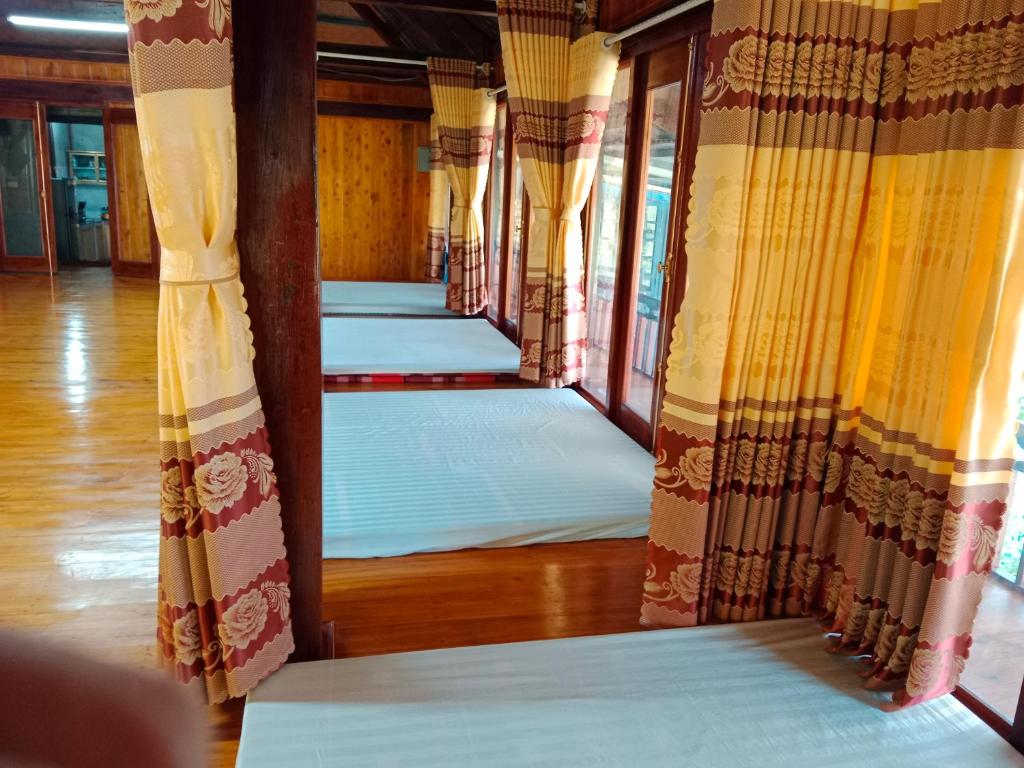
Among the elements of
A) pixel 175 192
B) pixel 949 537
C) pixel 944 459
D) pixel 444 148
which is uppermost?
pixel 444 148

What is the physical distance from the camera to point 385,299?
8039 mm

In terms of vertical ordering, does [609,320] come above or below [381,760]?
above

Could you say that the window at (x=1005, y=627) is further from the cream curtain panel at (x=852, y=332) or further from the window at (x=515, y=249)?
the window at (x=515, y=249)

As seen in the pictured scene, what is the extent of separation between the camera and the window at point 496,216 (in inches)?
289

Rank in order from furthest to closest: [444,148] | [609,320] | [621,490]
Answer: [444,148] → [609,320] → [621,490]

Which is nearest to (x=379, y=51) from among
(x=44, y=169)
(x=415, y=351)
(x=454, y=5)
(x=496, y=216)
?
(x=496, y=216)

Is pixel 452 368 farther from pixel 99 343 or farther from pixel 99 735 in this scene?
pixel 99 735

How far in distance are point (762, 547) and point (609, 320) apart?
267cm

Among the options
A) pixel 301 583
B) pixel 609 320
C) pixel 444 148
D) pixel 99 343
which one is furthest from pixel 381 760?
pixel 444 148

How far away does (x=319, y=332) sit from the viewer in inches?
82.0

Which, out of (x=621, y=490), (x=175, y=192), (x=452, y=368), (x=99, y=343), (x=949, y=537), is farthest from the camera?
(x=99, y=343)

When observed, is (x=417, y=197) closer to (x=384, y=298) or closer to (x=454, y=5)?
(x=384, y=298)

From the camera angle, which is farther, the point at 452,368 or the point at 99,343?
the point at 99,343

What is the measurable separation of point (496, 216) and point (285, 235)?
5.83 m
